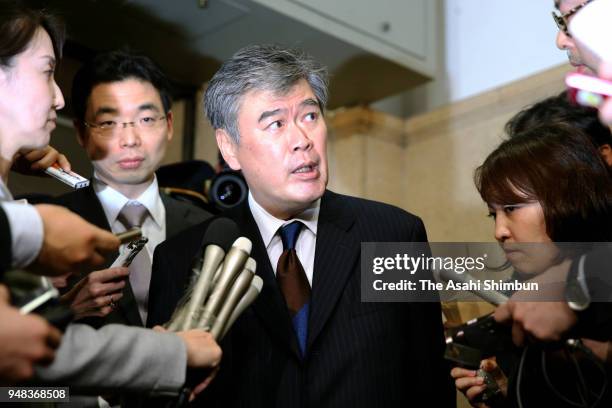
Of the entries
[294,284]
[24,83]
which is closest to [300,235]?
[294,284]

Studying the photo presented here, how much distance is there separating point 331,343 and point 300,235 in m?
0.29

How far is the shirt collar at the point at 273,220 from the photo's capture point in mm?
1866

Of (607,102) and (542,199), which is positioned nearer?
(607,102)

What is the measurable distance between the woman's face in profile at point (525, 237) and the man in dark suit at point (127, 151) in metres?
0.91

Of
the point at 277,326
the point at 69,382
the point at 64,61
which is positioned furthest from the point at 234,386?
the point at 64,61

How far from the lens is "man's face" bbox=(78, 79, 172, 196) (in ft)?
7.41

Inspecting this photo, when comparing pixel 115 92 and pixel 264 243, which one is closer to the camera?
pixel 264 243

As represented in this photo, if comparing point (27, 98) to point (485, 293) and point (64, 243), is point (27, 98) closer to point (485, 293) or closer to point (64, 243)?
point (64, 243)

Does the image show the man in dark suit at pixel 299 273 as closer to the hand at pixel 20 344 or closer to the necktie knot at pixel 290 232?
the necktie knot at pixel 290 232

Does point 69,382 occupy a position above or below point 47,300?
below

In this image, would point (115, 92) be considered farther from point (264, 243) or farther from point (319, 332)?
point (319, 332)

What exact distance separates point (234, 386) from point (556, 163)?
0.82 metres

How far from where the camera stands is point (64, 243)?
4.06 feet

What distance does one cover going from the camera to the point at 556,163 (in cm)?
173
